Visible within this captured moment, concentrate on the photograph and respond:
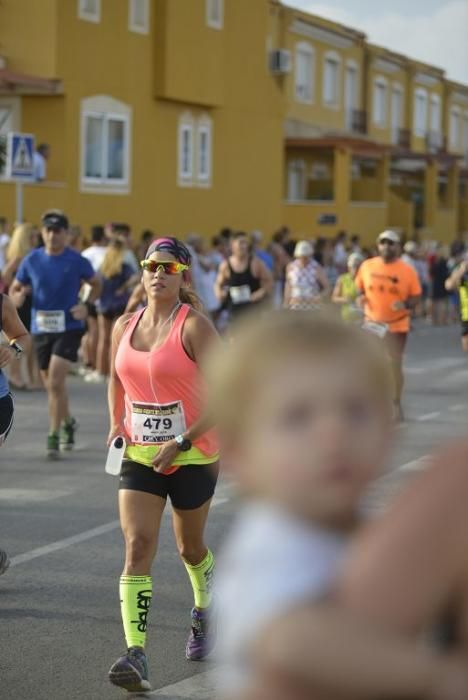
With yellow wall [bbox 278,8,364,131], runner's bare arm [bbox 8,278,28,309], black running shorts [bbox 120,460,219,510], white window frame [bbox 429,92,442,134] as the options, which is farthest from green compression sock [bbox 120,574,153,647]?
white window frame [bbox 429,92,442,134]

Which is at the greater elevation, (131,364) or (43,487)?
Answer: (131,364)

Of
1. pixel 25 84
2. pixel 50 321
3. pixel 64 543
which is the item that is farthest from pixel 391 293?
pixel 25 84

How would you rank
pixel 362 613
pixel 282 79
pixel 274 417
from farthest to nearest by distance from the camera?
pixel 282 79
pixel 274 417
pixel 362 613

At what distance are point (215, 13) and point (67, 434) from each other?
1021 inches

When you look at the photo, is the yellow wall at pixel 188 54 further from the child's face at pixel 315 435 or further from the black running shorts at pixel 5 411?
the child's face at pixel 315 435

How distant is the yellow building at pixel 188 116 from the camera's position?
3116 cm

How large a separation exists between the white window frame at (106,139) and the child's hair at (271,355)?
30525 mm

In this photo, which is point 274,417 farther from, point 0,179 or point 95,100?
point 95,100

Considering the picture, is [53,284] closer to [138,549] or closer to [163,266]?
[163,266]

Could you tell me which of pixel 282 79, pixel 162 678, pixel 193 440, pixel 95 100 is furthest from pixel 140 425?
pixel 282 79

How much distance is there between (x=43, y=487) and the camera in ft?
35.9

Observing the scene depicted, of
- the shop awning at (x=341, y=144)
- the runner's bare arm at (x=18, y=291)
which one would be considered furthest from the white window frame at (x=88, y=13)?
the runner's bare arm at (x=18, y=291)

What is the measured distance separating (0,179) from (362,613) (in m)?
28.6

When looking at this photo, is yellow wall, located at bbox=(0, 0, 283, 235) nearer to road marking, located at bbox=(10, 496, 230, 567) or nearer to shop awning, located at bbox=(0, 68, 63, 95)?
shop awning, located at bbox=(0, 68, 63, 95)
